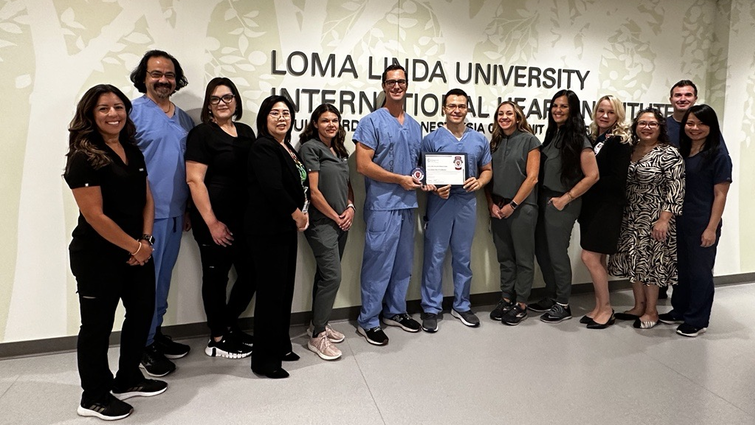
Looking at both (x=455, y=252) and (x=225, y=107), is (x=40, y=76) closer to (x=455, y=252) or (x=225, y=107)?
(x=225, y=107)

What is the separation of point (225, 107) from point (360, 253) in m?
1.47

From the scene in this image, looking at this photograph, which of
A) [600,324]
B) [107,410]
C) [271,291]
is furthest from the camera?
[600,324]

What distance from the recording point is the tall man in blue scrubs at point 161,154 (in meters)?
2.62

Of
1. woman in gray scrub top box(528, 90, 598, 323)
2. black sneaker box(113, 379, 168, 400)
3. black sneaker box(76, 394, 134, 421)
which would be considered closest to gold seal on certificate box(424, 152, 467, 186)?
woman in gray scrub top box(528, 90, 598, 323)

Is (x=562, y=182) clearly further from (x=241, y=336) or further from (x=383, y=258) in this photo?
(x=241, y=336)

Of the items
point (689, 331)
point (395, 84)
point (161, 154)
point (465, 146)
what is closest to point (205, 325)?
point (161, 154)

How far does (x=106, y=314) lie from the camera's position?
2.13 metres

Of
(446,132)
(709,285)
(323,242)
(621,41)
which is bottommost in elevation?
(709,285)

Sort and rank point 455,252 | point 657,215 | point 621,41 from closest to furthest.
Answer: point 657,215, point 455,252, point 621,41

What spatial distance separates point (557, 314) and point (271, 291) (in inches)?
88.4

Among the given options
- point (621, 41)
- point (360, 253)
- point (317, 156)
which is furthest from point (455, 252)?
point (621, 41)

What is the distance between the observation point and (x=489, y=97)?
3.79 metres

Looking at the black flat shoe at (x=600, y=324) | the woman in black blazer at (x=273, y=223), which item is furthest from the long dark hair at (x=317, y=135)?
the black flat shoe at (x=600, y=324)

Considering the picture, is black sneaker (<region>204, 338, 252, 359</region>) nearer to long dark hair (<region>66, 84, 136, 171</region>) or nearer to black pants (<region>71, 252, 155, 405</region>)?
black pants (<region>71, 252, 155, 405</region>)
